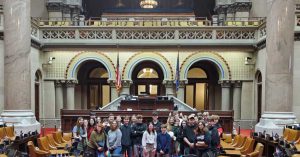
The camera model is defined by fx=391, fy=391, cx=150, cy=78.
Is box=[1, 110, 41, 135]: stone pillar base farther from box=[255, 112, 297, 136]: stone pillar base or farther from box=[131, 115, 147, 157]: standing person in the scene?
box=[255, 112, 297, 136]: stone pillar base

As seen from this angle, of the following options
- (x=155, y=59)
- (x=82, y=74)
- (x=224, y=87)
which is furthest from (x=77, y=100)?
(x=224, y=87)

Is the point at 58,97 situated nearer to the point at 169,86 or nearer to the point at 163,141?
the point at 169,86

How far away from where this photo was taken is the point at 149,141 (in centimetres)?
1023

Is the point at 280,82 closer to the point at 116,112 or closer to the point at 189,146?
the point at 189,146

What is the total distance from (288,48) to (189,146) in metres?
6.02

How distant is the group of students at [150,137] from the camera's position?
9.80m

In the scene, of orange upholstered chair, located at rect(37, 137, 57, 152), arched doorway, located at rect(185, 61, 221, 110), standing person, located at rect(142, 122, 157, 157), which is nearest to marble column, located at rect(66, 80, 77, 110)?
arched doorway, located at rect(185, 61, 221, 110)

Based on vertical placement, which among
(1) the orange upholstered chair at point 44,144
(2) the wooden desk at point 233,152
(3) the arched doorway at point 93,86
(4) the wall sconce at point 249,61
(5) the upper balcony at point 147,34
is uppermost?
(5) the upper balcony at point 147,34

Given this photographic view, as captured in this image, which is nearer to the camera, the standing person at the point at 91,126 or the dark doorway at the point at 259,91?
the standing person at the point at 91,126

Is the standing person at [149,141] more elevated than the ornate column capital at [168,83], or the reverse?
the ornate column capital at [168,83]

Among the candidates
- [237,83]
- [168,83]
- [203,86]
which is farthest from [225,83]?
[168,83]

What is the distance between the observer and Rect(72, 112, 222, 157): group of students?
32.1 ft

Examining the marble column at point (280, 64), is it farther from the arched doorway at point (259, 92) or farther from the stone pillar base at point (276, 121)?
the arched doorway at point (259, 92)

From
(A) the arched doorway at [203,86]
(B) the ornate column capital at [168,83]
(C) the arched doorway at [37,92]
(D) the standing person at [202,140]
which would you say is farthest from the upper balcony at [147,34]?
(D) the standing person at [202,140]
